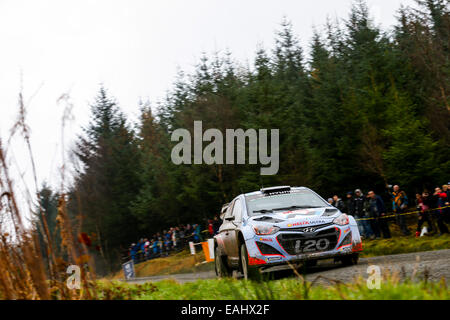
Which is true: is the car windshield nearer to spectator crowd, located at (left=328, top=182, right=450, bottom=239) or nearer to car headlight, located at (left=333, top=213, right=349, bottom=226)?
car headlight, located at (left=333, top=213, right=349, bottom=226)

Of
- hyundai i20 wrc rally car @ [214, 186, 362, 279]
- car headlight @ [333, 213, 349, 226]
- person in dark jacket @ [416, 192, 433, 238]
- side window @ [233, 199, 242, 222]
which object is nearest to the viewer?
hyundai i20 wrc rally car @ [214, 186, 362, 279]

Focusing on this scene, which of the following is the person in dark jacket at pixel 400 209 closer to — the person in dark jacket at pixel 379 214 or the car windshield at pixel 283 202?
the person in dark jacket at pixel 379 214

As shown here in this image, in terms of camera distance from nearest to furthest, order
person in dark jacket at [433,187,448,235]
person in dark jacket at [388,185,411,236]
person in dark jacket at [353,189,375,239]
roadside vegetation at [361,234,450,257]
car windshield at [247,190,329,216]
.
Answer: car windshield at [247,190,329,216] < roadside vegetation at [361,234,450,257] < person in dark jacket at [433,187,448,235] < person in dark jacket at [388,185,411,236] < person in dark jacket at [353,189,375,239]

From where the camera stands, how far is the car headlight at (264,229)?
1074 cm

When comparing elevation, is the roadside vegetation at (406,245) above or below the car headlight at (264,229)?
below

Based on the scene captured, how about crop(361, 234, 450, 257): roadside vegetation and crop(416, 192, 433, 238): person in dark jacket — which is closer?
crop(361, 234, 450, 257): roadside vegetation

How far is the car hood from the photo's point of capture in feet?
35.2

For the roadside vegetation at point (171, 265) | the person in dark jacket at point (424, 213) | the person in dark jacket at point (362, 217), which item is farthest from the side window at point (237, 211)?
the roadside vegetation at point (171, 265)

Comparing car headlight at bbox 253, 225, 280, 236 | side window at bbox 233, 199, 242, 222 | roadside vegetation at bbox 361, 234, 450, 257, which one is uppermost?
side window at bbox 233, 199, 242, 222

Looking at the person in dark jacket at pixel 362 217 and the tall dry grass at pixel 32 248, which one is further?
the person in dark jacket at pixel 362 217

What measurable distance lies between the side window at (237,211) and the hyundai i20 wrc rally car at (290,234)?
5cm

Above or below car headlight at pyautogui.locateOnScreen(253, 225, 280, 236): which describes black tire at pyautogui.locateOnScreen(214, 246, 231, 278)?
below

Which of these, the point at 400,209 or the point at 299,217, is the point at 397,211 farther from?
the point at 299,217

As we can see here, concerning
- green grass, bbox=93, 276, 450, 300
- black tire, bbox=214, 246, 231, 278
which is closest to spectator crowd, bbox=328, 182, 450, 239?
black tire, bbox=214, 246, 231, 278
